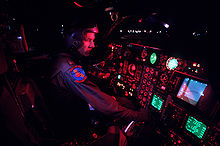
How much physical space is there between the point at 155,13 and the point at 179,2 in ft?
0.94

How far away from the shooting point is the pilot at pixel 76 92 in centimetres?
129

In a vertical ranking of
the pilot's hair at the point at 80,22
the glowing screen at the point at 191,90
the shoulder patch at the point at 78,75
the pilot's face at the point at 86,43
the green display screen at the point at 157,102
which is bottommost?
the green display screen at the point at 157,102

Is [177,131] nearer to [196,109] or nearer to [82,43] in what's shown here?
[196,109]

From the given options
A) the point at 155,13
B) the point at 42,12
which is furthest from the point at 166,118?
the point at 42,12

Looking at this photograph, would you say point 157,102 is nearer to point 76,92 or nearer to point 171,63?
point 171,63

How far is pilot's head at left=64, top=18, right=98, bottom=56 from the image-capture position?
160 centimetres

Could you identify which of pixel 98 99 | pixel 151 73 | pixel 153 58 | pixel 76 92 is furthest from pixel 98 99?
pixel 153 58

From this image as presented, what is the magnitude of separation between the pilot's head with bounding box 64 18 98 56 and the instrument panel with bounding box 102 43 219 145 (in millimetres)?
999

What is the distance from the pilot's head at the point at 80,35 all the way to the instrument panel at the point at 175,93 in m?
1.00

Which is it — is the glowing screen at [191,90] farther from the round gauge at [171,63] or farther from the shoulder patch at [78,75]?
the shoulder patch at [78,75]

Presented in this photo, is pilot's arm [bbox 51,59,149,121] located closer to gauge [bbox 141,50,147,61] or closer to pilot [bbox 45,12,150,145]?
pilot [bbox 45,12,150,145]

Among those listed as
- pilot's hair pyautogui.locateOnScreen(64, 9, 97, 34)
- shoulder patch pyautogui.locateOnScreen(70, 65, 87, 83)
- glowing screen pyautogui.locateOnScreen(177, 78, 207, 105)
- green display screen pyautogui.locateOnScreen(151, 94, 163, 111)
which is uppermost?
pilot's hair pyautogui.locateOnScreen(64, 9, 97, 34)

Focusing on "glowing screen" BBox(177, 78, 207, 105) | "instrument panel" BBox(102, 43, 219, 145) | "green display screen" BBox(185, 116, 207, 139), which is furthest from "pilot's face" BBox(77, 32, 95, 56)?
"green display screen" BBox(185, 116, 207, 139)

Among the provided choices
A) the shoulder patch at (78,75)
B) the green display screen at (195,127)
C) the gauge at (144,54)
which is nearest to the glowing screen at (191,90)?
the green display screen at (195,127)
